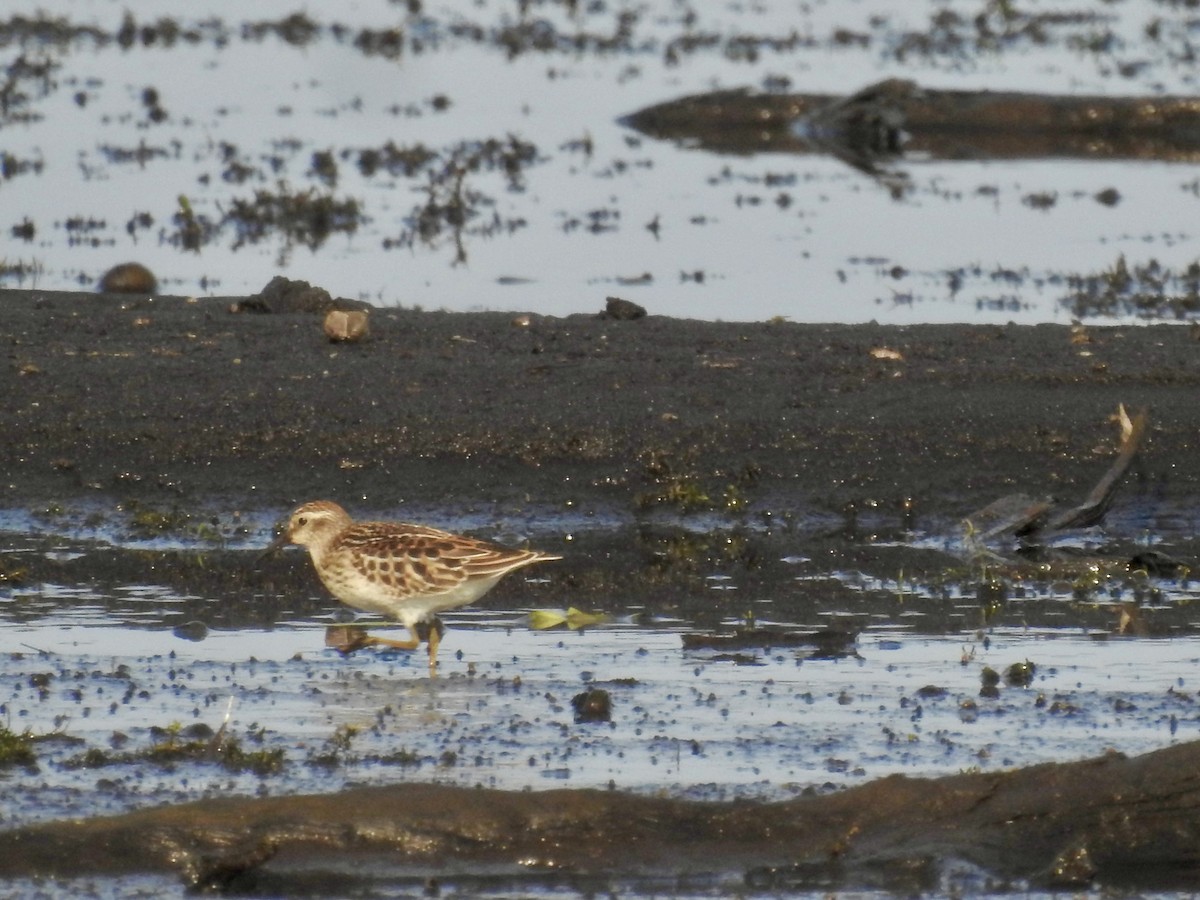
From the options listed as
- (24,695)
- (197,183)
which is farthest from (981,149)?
(24,695)

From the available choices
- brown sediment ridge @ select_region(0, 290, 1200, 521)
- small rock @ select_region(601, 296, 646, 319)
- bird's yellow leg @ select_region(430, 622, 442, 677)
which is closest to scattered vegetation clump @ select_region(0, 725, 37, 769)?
bird's yellow leg @ select_region(430, 622, 442, 677)

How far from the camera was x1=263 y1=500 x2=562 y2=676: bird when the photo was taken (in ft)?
27.7

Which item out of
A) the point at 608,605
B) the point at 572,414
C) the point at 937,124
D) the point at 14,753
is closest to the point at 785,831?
the point at 14,753

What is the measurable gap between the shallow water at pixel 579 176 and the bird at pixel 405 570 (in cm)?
685

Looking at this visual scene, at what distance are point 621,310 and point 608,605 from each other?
4.68m

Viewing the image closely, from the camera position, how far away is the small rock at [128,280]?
47.0ft

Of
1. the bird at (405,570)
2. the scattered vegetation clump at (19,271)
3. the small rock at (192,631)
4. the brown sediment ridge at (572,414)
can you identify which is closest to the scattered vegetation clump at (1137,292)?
the brown sediment ridge at (572,414)

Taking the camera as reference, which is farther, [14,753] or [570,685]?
[570,685]

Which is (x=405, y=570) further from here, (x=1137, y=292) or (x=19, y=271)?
(x=1137, y=292)

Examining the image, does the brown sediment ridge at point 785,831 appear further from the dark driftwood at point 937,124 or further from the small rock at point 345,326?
the dark driftwood at point 937,124

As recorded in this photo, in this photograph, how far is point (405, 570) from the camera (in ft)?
27.8

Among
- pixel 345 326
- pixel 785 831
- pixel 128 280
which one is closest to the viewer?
pixel 785 831

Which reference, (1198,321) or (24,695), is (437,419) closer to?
(24,695)

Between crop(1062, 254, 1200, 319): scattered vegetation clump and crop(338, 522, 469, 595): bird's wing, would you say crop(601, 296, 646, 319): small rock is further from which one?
crop(338, 522, 469, 595): bird's wing
